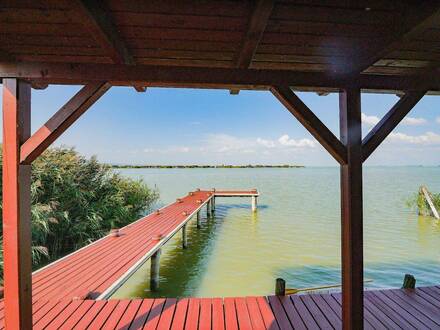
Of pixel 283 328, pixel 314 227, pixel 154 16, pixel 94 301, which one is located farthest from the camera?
pixel 314 227

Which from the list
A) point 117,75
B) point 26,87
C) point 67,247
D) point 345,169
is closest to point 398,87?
point 345,169

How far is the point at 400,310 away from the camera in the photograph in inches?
130

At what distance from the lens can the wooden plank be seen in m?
1.56

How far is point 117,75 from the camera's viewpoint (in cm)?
227

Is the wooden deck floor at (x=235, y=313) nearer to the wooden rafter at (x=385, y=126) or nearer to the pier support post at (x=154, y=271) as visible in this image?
the wooden rafter at (x=385, y=126)

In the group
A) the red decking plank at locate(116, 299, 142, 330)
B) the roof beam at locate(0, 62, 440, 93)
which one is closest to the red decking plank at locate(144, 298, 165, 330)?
the red decking plank at locate(116, 299, 142, 330)

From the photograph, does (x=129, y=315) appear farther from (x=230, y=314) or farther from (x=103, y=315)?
(x=230, y=314)

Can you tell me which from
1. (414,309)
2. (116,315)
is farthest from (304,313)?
(116,315)

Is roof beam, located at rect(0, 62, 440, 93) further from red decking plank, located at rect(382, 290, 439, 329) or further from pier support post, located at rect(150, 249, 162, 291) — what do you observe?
pier support post, located at rect(150, 249, 162, 291)

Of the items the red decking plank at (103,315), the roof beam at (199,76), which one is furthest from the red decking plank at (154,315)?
the roof beam at (199,76)

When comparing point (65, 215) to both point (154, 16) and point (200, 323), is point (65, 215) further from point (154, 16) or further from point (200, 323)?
point (154, 16)

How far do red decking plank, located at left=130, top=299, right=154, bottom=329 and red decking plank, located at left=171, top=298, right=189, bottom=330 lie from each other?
0.32 m

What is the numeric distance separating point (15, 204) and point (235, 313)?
2.41 m

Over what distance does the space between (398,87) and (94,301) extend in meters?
4.01
